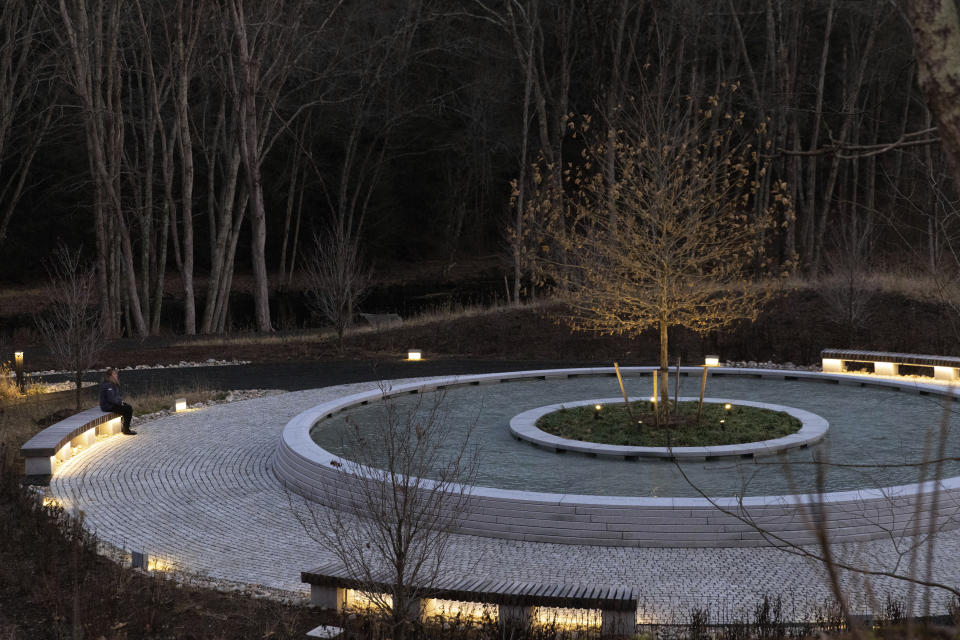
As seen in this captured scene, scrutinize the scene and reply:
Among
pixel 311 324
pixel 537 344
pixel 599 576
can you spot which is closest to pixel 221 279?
pixel 311 324

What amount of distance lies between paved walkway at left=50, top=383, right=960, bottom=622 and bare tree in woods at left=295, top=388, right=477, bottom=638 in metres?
0.30

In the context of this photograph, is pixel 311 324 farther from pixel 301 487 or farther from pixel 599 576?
pixel 599 576

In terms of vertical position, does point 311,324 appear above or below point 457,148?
below

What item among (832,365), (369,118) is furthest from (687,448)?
(369,118)

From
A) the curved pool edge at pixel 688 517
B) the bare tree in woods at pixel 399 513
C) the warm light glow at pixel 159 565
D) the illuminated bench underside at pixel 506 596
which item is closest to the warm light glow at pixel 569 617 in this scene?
the illuminated bench underside at pixel 506 596

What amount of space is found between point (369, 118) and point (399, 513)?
38.0 m

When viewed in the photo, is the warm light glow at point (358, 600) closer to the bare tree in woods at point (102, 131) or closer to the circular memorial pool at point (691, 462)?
the circular memorial pool at point (691, 462)

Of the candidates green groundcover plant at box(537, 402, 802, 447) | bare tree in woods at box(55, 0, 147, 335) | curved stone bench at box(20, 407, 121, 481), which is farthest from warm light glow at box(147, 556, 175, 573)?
bare tree in woods at box(55, 0, 147, 335)

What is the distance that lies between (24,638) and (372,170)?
39.3 metres

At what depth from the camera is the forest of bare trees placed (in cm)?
2656

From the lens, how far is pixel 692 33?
107ft

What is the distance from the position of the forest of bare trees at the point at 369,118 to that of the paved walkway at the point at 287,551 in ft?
43.7

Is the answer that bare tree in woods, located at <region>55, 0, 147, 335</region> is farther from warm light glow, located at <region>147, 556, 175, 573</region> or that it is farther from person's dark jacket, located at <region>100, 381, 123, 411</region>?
warm light glow, located at <region>147, 556, 175, 573</region>

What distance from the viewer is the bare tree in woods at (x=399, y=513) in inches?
231
